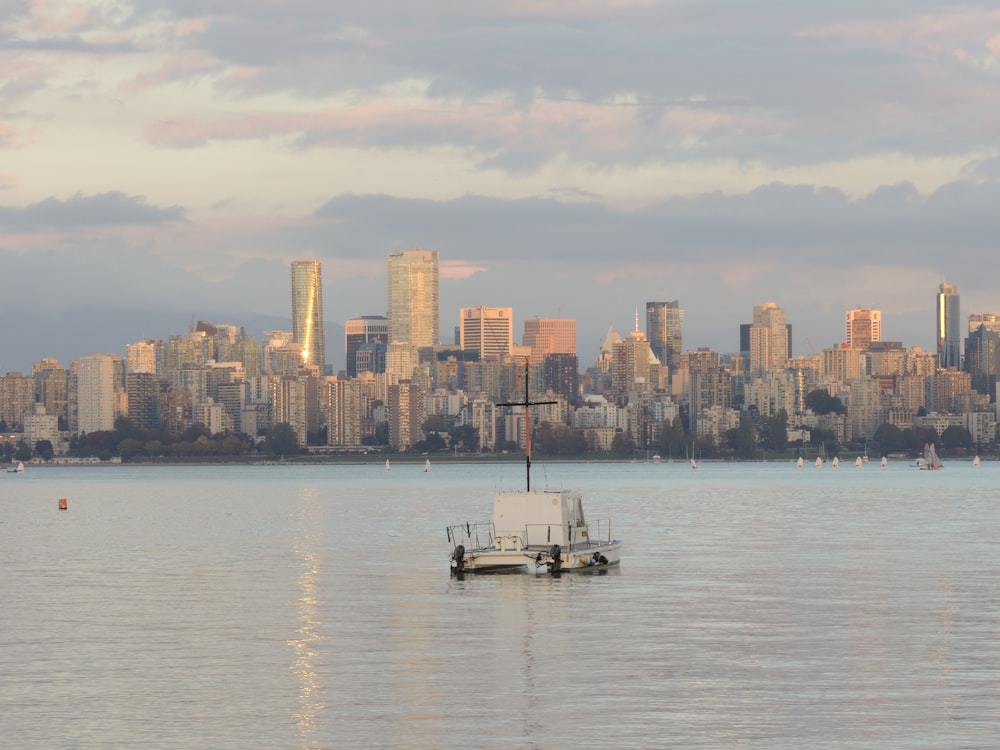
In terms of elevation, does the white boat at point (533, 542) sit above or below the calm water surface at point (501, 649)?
above

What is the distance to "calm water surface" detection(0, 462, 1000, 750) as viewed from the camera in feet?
109

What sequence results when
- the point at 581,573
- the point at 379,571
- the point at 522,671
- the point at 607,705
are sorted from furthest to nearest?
the point at 379,571
the point at 581,573
the point at 522,671
the point at 607,705

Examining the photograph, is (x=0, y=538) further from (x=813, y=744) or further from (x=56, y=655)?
(x=813, y=744)

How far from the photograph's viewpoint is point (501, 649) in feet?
150

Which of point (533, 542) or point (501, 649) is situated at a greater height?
point (533, 542)

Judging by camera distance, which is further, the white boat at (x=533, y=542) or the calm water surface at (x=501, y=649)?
the white boat at (x=533, y=542)

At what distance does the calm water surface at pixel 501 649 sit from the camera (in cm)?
3328

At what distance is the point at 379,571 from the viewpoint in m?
75.9

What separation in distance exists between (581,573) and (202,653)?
28087 mm

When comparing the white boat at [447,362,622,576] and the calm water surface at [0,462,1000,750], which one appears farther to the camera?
the white boat at [447,362,622,576]

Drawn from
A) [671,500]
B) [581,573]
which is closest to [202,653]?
[581,573]

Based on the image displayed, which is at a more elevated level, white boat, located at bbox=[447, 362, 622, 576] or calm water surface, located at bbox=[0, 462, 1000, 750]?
white boat, located at bbox=[447, 362, 622, 576]

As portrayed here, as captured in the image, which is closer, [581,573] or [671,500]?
[581,573]

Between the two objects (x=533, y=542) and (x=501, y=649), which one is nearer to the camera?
(x=501, y=649)
